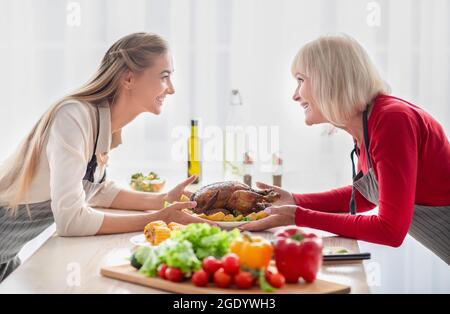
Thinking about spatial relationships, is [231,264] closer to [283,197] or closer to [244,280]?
[244,280]

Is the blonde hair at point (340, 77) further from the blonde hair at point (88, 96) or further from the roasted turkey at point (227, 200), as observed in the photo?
the blonde hair at point (88, 96)

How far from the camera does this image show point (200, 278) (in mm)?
1525

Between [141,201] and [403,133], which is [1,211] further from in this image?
[403,133]

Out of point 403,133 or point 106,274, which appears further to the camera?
point 403,133

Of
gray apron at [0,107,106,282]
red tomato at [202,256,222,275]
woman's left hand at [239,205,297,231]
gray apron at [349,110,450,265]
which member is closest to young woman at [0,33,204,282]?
gray apron at [0,107,106,282]

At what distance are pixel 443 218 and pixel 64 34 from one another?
7.32 ft

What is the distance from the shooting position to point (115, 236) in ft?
7.19

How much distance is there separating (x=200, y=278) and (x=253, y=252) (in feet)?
0.40

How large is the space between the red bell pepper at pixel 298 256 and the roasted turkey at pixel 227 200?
0.76 meters

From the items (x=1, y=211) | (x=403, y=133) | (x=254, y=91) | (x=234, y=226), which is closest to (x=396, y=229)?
(x=403, y=133)

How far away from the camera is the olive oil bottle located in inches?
129

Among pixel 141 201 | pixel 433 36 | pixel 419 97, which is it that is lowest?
pixel 141 201

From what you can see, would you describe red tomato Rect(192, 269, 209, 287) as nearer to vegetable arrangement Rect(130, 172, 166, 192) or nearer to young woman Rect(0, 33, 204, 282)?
young woman Rect(0, 33, 204, 282)

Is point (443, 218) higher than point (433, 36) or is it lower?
lower
